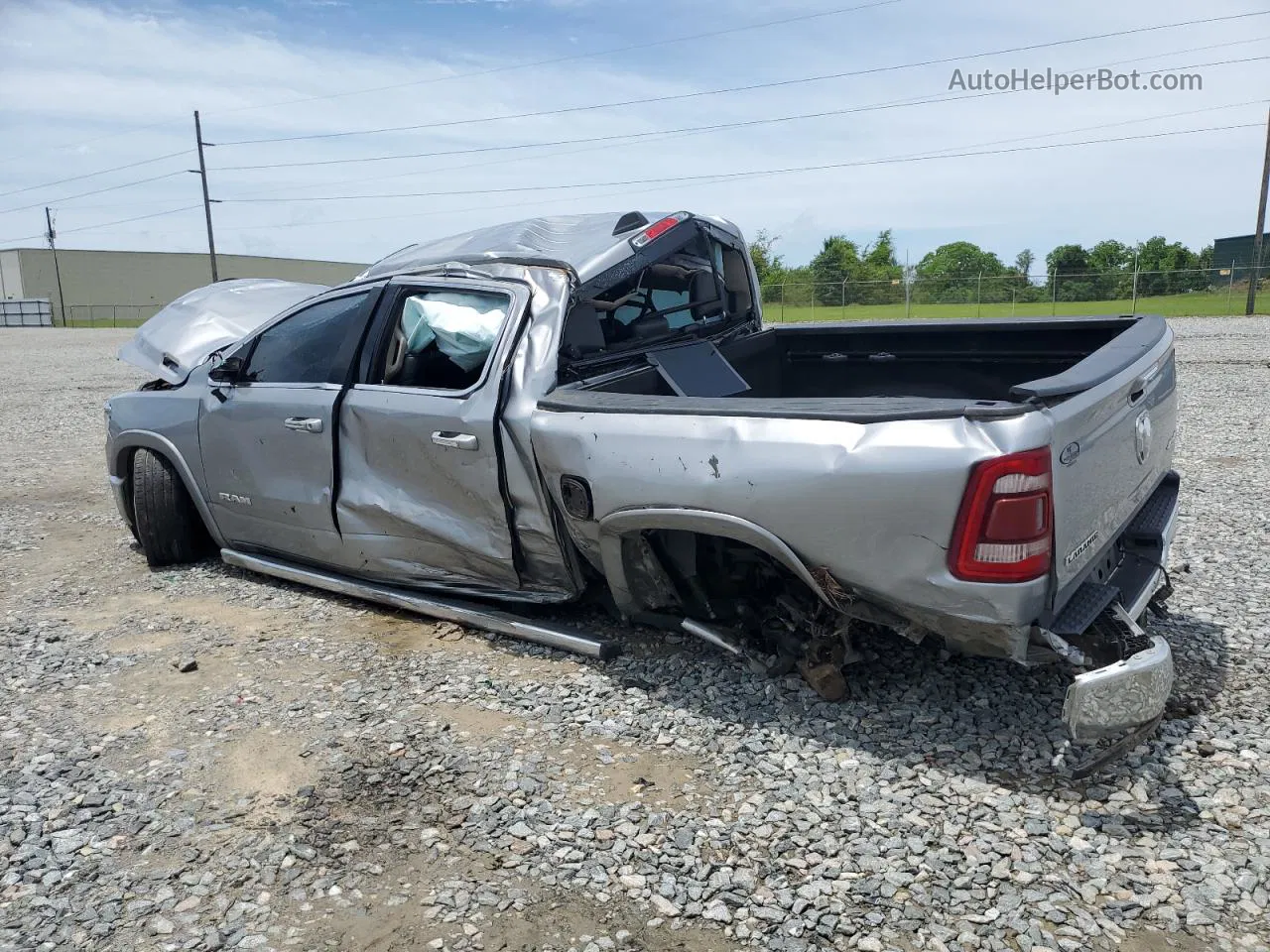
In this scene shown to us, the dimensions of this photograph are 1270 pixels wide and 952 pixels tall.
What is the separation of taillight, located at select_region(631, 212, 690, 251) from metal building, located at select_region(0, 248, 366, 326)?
64.6 metres

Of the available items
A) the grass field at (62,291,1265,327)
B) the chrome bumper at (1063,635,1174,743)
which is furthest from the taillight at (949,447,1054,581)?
the grass field at (62,291,1265,327)

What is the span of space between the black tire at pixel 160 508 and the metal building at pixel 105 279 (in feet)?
208

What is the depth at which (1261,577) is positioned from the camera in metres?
4.91

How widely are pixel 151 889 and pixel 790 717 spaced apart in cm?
216

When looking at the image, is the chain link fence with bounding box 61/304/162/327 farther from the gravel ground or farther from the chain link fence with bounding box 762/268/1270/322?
the gravel ground

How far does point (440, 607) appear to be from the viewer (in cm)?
461

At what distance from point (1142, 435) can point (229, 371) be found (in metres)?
4.32

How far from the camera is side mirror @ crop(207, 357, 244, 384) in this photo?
517 centimetres

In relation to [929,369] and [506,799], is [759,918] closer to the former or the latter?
[506,799]

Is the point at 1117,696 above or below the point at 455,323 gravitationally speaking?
below

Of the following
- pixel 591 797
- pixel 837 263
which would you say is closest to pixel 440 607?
pixel 591 797

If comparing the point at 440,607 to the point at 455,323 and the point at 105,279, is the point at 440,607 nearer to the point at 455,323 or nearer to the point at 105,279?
the point at 455,323

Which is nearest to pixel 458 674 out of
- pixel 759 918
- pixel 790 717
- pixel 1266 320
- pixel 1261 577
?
pixel 790 717

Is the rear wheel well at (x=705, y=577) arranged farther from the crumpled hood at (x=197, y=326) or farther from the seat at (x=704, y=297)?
the crumpled hood at (x=197, y=326)
